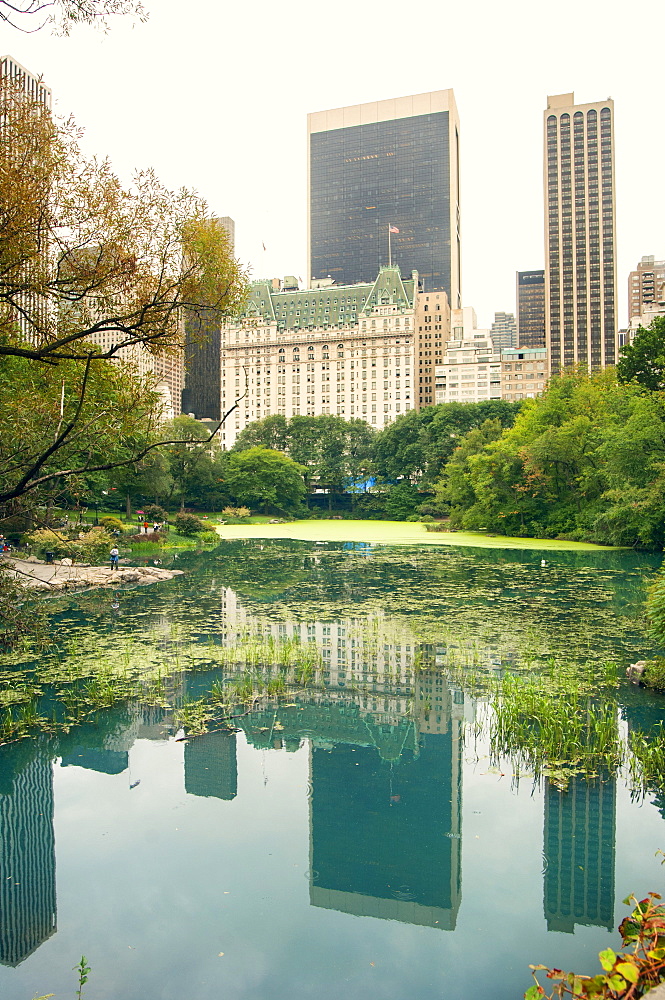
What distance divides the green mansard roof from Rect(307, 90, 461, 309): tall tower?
4681 centimetres

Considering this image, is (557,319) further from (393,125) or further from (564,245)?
(393,125)

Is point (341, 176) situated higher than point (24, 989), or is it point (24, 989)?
point (341, 176)

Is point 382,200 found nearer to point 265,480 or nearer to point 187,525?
point 265,480

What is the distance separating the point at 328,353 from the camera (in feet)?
387

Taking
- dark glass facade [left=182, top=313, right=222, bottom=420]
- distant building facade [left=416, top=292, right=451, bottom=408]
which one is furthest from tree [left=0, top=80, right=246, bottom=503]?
dark glass facade [left=182, top=313, right=222, bottom=420]

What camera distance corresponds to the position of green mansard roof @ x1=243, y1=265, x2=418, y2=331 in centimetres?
11712

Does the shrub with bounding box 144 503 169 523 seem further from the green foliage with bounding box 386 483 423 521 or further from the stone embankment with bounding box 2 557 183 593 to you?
the green foliage with bounding box 386 483 423 521

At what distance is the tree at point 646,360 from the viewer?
3450 cm

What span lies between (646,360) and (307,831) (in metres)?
34.5

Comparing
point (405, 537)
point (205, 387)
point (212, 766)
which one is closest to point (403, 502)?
point (405, 537)

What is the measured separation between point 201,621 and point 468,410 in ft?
182

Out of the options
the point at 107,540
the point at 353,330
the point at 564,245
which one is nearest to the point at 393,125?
the point at 564,245

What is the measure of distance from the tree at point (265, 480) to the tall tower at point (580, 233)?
268 ft

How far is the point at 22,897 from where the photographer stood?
5934 mm
